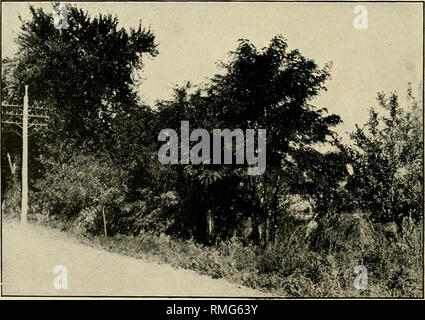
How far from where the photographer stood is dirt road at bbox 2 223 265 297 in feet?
27.4

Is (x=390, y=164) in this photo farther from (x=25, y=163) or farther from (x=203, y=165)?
(x=25, y=163)

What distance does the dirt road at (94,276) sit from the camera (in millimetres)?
8344

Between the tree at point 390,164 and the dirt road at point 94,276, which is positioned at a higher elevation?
the tree at point 390,164

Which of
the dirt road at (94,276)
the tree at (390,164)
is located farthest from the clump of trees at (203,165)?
the dirt road at (94,276)

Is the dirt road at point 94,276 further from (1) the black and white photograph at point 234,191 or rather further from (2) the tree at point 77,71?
(2) the tree at point 77,71

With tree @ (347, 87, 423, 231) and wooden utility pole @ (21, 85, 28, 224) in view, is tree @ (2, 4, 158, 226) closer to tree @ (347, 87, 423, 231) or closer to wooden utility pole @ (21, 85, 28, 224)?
wooden utility pole @ (21, 85, 28, 224)

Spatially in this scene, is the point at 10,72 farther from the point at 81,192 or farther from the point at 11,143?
the point at 81,192

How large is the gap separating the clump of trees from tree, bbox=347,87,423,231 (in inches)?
0.8

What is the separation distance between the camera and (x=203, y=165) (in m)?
10.4

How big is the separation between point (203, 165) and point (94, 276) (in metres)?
3.17

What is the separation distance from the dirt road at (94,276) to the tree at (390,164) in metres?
3.22
